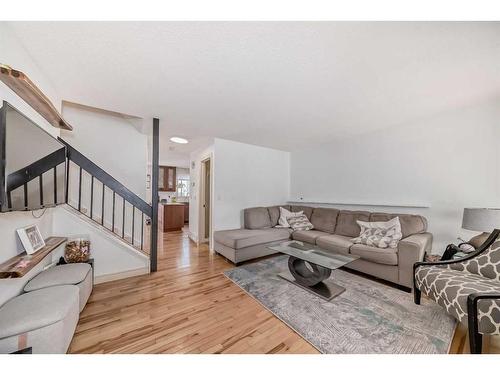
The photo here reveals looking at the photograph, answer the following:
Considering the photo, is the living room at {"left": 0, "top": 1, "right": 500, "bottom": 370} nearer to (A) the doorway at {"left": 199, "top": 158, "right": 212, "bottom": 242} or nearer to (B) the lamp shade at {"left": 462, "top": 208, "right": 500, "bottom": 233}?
(B) the lamp shade at {"left": 462, "top": 208, "right": 500, "bottom": 233}

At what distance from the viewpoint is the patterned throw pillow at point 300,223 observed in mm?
3670

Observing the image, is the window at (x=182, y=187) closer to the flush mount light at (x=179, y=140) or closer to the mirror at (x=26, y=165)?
the flush mount light at (x=179, y=140)

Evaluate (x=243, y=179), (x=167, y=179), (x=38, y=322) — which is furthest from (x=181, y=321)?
(x=167, y=179)

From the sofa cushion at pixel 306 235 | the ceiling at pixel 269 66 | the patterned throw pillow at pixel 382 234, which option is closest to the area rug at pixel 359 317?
the patterned throw pillow at pixel 382 234

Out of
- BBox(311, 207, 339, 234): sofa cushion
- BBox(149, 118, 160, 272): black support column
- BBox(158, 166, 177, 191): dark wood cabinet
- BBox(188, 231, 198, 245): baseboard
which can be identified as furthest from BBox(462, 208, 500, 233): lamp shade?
BBox(158, 166, 177, 191): dark wood cabinet

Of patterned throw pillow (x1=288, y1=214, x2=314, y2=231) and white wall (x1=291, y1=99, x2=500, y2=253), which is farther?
patterned throw pillow (x1=288, y1=214, x2=314, y2=231)

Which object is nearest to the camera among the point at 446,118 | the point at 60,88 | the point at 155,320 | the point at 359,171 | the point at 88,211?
the point at 155,320

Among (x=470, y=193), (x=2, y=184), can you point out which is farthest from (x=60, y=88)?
(x=470, y=193)

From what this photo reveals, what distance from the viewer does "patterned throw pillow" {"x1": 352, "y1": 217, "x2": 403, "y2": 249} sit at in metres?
2.45

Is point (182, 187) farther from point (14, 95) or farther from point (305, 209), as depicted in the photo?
point (14, 95)

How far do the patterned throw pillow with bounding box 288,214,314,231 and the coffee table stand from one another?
1089 mm
